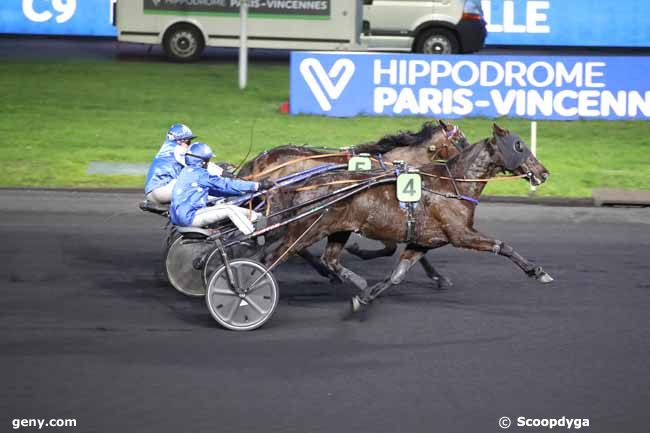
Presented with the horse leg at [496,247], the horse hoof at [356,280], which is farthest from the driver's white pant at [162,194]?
the horse leg at [496,247]

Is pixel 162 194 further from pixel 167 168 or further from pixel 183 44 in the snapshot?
pixel 183 44

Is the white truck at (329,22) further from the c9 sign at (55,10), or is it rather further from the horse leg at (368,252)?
the horse leg at (368,252)

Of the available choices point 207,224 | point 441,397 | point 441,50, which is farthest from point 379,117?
point 441,397

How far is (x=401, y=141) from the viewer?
13.1 metres

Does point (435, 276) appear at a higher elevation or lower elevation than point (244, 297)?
lower

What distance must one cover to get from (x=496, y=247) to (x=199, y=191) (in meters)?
2.74

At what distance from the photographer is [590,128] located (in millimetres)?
22172

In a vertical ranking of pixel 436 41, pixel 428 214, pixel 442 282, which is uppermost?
pixel 436 41

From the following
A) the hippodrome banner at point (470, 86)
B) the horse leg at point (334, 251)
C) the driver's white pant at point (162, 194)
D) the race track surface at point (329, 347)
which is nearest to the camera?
the race track surface at point (329, 347)

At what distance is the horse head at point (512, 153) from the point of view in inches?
444

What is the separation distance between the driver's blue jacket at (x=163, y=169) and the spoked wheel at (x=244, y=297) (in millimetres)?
2207

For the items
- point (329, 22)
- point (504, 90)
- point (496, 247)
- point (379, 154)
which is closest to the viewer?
point (496, 247)

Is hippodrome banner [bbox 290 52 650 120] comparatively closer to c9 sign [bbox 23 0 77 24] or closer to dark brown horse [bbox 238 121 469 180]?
dark brown horse [bbox 238 121 469 180]

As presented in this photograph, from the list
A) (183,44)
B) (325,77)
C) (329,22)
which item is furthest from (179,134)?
(183,44)
